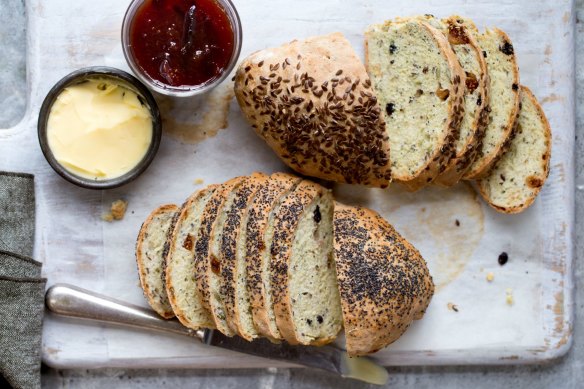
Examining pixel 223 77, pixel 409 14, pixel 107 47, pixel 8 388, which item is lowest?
pixel 8 388

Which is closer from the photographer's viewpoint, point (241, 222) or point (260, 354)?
point (241, 222)

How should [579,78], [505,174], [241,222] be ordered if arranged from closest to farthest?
[241,222], [505,174], [579,78]

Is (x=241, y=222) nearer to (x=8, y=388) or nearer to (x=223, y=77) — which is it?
(x=223, y=77)

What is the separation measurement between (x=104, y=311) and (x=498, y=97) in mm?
2325

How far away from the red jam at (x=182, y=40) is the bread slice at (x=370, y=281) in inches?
38.2

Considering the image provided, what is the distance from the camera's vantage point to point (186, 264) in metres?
3.93

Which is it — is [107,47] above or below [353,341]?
above

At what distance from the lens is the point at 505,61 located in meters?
4.00

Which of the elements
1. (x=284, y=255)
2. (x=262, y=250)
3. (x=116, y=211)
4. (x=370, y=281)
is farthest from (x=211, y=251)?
(x=370, y=281)

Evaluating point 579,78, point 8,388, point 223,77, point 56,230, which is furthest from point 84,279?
point 579,78


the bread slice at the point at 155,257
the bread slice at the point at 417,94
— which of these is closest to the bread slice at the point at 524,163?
the bread slice at the point at 417,94

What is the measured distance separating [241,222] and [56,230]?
42.4 inches

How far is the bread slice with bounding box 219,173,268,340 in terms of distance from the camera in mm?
3777

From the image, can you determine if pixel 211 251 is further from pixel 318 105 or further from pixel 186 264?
pixel 318 105
